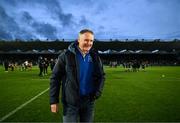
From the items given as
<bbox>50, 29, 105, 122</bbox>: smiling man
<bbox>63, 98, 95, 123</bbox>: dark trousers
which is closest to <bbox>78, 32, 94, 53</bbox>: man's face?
<bbox>50, 29, 105, 122</bbox>: smiling man

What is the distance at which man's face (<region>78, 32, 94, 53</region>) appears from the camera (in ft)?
19.1

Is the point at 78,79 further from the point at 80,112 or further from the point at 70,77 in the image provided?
the point at 80,112

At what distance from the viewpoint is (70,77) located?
5.84 m

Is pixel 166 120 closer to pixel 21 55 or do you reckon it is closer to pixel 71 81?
pixel 71 81

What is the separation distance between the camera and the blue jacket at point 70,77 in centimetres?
580

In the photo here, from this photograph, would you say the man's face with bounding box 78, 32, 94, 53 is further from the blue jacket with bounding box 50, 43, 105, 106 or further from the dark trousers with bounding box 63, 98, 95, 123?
the dark trousers with bounding box 63, 98, 95, 123

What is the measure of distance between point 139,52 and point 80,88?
113 meters

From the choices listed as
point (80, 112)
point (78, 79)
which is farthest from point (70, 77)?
point (80, 112)

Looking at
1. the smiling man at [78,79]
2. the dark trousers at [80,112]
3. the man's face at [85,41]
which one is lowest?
the dark trousers at [80,112]

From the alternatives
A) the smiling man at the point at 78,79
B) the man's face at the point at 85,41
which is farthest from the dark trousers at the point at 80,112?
the man's face at the point at 85,41

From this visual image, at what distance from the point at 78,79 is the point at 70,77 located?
0.13m

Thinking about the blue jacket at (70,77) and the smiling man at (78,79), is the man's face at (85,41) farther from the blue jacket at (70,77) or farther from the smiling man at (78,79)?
the blue jacket at (70,77)

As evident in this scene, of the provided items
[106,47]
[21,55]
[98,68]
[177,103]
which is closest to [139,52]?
[106,47]

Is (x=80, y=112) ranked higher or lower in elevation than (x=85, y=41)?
lower
